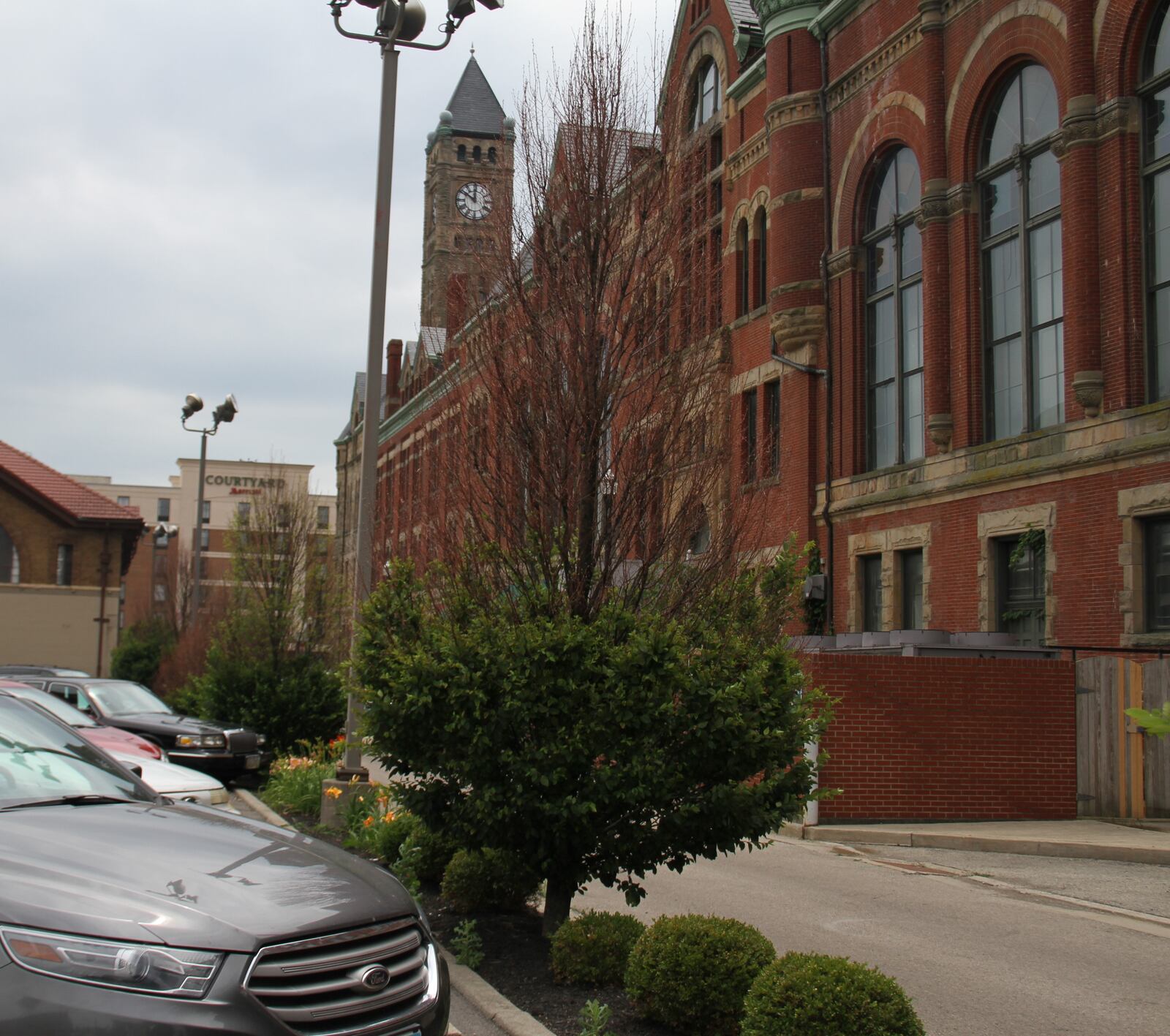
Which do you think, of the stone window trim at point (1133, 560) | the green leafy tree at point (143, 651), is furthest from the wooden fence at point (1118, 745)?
the green leafy tree at point (143, 651)

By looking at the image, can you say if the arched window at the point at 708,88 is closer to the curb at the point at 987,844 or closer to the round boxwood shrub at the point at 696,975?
the curb at the point at 987,844

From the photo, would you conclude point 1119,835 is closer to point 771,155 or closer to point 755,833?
point 755,833

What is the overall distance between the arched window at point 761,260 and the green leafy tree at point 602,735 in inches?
840

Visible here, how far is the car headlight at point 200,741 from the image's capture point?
1767cm

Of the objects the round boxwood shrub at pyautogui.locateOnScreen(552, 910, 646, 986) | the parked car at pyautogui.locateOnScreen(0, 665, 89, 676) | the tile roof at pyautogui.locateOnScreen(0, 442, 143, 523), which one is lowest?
the round boxwood shrub at pyautogui.locateOnScreen(552, 910, 646, 986)

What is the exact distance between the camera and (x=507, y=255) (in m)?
8.37

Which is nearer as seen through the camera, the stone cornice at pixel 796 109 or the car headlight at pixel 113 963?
the car headlight at pixel 113 963

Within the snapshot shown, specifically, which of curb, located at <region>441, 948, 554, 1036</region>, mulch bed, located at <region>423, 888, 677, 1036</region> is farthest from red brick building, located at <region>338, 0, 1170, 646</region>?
curb, located at <region>441, 948, 554, 1036</region>

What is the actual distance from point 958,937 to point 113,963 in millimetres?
6730

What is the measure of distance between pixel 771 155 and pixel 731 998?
23176mm

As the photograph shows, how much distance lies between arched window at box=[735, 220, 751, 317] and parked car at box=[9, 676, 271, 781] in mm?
14714

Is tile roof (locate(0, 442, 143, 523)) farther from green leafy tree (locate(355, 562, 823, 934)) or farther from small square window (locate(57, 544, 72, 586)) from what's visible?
green leafy tree (locate(355, 562, 823, 934))

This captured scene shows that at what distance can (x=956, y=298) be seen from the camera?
72.3 ft

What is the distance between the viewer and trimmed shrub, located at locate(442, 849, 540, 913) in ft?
27.3
